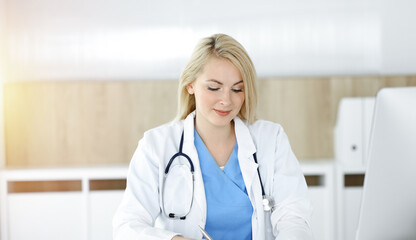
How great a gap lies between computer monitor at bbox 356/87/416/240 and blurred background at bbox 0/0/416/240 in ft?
7.03

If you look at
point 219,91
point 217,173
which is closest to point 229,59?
point 219,91

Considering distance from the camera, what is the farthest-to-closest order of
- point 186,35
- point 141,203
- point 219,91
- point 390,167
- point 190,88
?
point 186,35, point 190,88, point 219,91, point 141,203, point 390,167

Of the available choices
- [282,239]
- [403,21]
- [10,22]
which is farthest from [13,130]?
[403,21]

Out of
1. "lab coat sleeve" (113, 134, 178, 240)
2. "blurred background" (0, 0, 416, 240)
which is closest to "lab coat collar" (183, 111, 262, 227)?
"lab coat sleeve" (113, 134, 178, 240)

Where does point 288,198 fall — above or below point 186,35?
below

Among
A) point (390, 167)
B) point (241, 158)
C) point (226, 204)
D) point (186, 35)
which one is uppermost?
point (186, 35)

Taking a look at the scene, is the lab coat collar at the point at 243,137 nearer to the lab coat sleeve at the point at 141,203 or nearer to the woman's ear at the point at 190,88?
the woman's ear at the point at 190,88

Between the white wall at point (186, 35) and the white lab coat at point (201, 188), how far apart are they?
186 cm

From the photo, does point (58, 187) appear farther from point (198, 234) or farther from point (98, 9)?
point (198, 234)

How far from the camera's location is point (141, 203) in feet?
5.31

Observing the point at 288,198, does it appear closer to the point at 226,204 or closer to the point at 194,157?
the point at 226,204

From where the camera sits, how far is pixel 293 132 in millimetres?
3455

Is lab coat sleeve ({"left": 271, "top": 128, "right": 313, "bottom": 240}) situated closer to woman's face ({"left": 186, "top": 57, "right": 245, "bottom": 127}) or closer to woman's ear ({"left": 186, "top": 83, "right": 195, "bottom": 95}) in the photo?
woman's face ({"left": 186, "top": 57, "right": 245, "bottom": 127})

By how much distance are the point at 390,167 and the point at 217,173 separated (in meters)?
0.77
